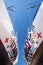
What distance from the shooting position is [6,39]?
0.99m

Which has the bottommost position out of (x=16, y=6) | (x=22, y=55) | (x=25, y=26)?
(x=22, y=55)

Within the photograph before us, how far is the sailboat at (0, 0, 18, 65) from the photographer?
0.98 metres

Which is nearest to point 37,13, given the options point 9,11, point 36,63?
point 9,11

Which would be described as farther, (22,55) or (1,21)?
(22,55)

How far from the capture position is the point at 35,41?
39.7 inches

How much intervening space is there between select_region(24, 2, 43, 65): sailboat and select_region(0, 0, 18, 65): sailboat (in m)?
0.08

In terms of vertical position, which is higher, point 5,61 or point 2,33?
point 2,33

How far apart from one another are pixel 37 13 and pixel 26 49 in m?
0.20

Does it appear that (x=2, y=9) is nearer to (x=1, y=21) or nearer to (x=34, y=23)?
(x=1, y=21)

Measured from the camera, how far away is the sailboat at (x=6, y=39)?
3.22ft

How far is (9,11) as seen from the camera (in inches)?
41.5

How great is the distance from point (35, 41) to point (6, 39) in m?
0.15

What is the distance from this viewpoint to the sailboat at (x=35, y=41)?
3.21ft

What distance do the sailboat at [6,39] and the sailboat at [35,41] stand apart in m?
0.08
